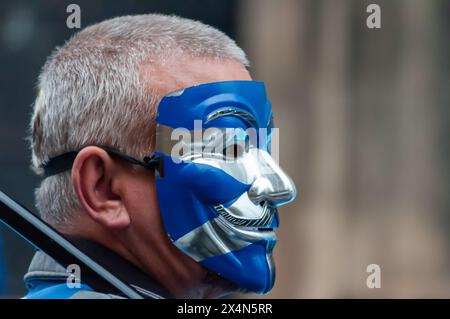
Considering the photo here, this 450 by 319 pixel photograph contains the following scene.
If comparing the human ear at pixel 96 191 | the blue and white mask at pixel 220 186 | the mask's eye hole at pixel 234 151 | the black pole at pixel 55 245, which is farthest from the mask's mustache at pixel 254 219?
the black pole at pixel 55 245

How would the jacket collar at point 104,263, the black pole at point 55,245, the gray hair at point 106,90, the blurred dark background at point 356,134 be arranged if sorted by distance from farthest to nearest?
the blurred dark background at point 356,134 → the gray hair at point 106,90 → the jacket collar at point 104,263 → the black pole at point 55,245

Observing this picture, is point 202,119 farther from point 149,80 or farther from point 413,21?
point 413,21

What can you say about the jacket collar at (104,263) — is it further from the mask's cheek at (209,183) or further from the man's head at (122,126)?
the mask's cheek at (209,183)

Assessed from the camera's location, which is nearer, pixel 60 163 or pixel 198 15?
pixel 60 163

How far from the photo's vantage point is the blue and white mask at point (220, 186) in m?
2.59

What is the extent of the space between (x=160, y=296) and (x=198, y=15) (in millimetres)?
4557

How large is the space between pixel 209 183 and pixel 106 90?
0.38 metres

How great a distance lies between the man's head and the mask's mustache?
6.2 inches

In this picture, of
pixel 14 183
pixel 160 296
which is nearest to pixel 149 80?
pixel 160 296

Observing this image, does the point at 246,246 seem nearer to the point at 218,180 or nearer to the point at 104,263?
the point at 218,180

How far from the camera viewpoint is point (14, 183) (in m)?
6.06

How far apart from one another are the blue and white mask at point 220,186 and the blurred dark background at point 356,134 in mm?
4589
